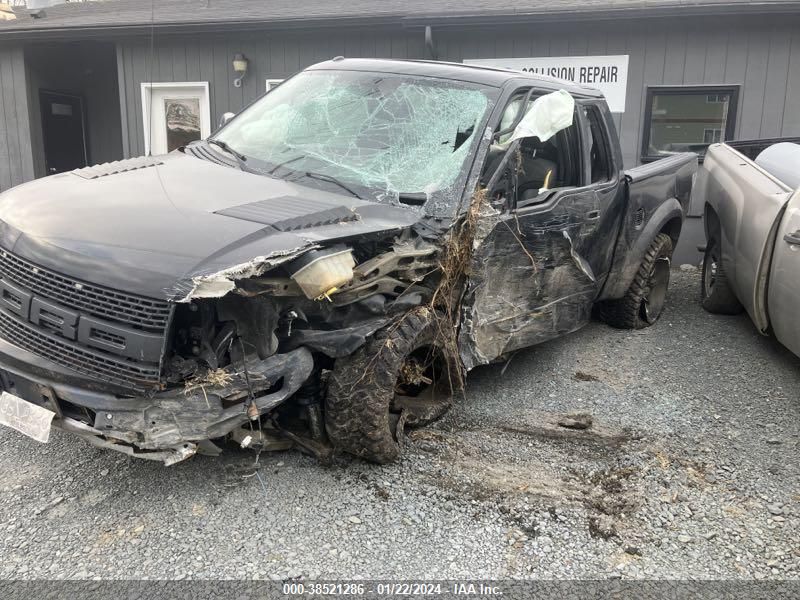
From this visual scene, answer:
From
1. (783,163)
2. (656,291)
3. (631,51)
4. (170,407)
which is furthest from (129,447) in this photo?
(631,51)

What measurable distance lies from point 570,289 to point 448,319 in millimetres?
1321

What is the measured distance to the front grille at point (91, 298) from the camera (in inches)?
102

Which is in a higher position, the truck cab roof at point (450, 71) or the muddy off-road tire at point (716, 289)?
the truck cab roof at point (450, 71)

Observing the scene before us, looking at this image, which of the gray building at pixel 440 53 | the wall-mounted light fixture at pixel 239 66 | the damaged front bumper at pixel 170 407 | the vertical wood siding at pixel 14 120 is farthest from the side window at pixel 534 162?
the vertical wood siding at pixel 14 120

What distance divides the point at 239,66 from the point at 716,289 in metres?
6.99

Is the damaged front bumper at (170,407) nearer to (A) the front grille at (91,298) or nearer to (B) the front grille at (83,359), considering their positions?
(B) the front grille at (83,359)

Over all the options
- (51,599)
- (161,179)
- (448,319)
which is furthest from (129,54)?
(51,599)

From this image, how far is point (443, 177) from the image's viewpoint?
3764mm

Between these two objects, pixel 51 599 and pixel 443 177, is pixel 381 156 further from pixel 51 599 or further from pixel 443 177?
pixel 51 599

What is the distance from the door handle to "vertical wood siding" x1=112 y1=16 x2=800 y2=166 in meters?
4.65

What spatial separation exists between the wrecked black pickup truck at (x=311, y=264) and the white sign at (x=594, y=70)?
4072mm

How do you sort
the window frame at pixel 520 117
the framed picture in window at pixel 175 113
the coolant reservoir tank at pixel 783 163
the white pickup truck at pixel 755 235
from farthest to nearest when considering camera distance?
the framed picture in window at pixel 175 113
the coolant reservoir tank at pixel 783 163
the white pickup truck at pixel 755 235
the window frame at pixel 520 117

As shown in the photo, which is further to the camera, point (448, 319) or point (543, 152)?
point (543, 152)

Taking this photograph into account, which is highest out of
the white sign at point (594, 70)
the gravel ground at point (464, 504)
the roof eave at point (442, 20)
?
the roof eave at point (442, 20)
